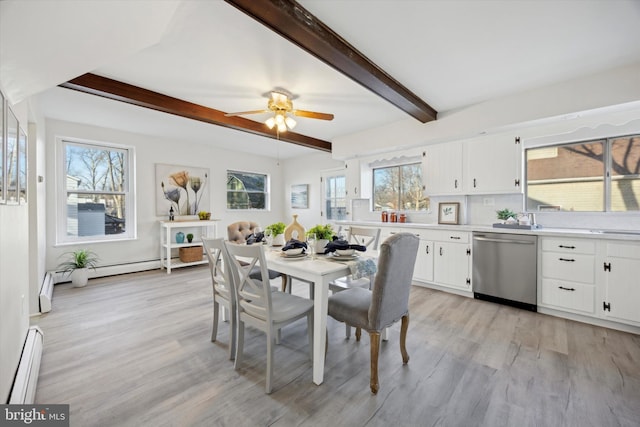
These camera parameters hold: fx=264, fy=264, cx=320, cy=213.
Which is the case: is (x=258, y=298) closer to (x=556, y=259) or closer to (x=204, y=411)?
(x=204, y=411)

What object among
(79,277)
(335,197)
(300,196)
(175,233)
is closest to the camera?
(79,277)

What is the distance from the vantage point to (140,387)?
177 cm

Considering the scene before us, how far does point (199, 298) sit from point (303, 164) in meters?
4.14

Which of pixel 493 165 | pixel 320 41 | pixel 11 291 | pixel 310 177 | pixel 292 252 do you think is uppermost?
pixel 320 41

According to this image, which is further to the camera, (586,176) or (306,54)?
(586,176)

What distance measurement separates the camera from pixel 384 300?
5.71ft

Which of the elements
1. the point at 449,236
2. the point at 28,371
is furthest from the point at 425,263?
the point at 28,371

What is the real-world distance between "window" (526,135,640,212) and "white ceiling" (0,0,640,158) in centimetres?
98

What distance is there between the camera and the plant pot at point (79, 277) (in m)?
3.88

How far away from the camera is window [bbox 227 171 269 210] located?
20.3 feet

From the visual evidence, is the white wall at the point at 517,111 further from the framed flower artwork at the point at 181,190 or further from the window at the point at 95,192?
the window at the point at 95,192

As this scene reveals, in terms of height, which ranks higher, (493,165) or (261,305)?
(493,165)

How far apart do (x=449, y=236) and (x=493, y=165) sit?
110 centimetres

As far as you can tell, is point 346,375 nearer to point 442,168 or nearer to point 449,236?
point 449,236
